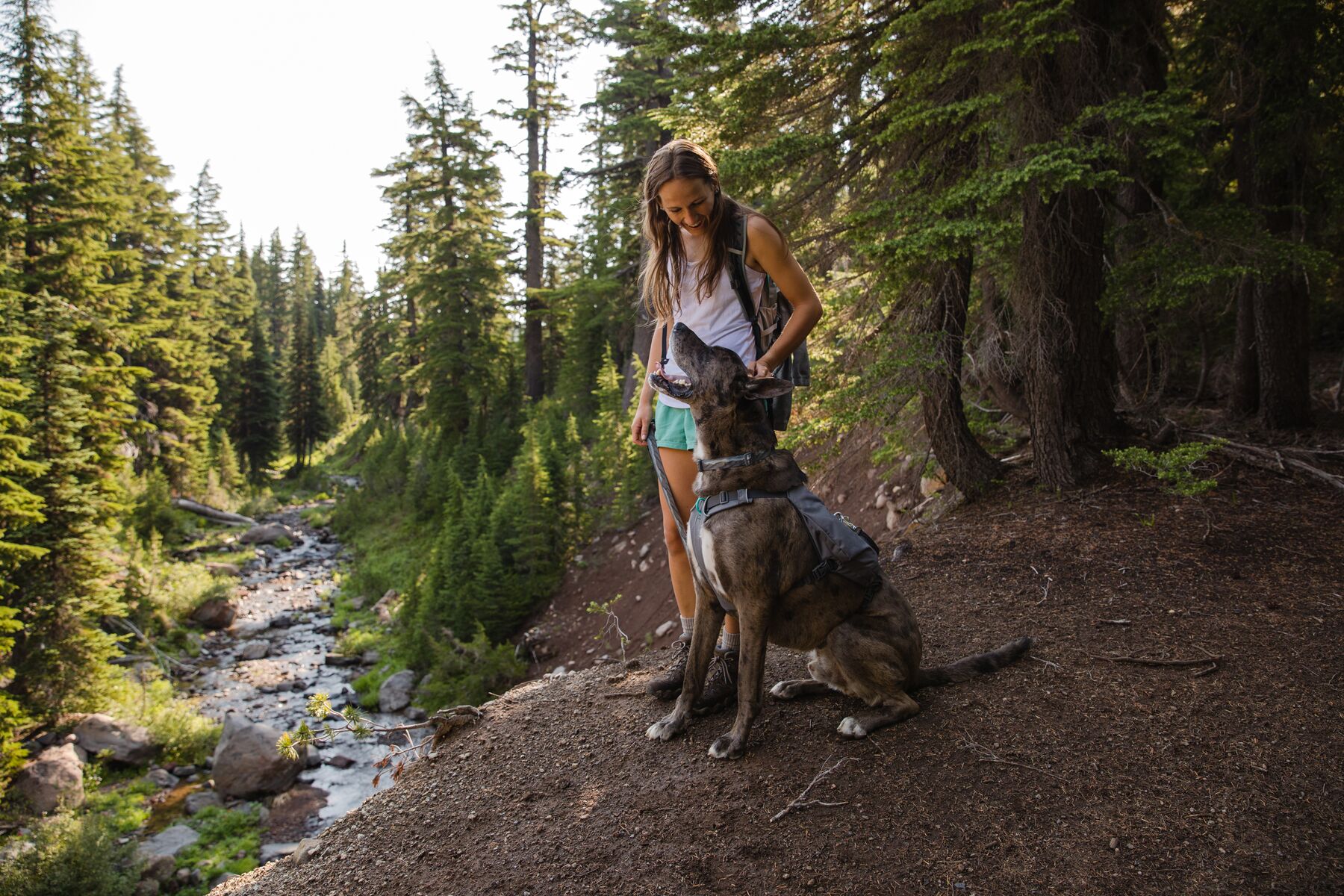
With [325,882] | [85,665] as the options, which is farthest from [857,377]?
[85,665]

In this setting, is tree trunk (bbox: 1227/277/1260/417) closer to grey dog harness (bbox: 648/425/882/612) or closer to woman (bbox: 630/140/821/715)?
grey dog harness (bbox: 648/425/882/612)

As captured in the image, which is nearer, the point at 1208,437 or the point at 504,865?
the point at 504,865

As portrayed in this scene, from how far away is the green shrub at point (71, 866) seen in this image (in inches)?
276

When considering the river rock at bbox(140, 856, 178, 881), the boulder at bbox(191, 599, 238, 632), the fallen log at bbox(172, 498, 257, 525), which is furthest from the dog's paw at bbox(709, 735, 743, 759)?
the fallen log at bbox(172, 498, 257, 525)

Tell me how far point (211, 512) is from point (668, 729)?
26.7 m

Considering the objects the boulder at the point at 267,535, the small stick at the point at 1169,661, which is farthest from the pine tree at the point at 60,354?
the small stick at the point at 1169,661

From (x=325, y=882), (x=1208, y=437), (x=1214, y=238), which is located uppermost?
(x=1214, y=238)

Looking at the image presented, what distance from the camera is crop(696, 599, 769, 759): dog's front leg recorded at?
305 centimetres

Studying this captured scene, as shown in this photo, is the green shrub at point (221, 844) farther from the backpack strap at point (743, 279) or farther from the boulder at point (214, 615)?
the backpack strap at point (743, 279)

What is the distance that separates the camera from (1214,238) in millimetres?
5520

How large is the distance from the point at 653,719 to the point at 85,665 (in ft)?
39.1

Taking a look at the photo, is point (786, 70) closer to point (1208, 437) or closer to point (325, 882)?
point (1208, 437)

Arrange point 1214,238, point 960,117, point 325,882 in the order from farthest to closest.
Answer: point 1214,238, point 960,117, point 325,882

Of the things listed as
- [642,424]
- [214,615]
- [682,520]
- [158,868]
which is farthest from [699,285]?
[214,615]
